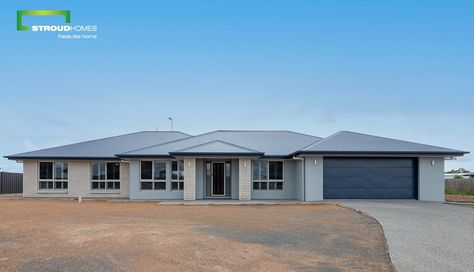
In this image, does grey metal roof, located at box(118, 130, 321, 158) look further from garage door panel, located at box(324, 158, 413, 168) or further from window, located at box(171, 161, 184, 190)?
garage door panel, located at box(324, 158, 413, 168)

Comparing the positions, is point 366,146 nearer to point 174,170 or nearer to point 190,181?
point 190,181

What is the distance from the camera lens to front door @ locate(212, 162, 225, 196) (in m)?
23.1

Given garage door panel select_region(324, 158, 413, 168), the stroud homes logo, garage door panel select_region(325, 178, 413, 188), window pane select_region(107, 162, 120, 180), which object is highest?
the stroud homes logo

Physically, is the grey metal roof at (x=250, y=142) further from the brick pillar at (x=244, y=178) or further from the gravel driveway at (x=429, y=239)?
the gravel driveway at (x=429, y=239)

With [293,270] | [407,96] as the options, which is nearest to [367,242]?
[293,270]

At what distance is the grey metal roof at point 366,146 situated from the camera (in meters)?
21.0

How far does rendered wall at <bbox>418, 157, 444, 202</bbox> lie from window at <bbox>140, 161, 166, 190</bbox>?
13.6 m

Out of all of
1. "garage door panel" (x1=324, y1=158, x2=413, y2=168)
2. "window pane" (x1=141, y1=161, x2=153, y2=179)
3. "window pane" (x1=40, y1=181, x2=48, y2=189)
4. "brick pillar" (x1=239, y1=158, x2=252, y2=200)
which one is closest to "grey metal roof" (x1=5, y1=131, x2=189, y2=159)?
"window pane" (x1=40, y1=181, x2=48, y2=189)

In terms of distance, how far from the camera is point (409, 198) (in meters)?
21.8

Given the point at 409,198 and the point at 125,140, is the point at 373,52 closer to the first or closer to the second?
the point at 409,198

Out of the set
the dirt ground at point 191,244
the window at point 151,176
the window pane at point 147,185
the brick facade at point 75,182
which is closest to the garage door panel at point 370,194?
the dirt ground at point 191,244

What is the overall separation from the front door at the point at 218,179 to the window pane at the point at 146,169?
3.47m

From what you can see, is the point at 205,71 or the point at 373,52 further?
the point at 205,71

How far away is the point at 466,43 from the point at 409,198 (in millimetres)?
8198
